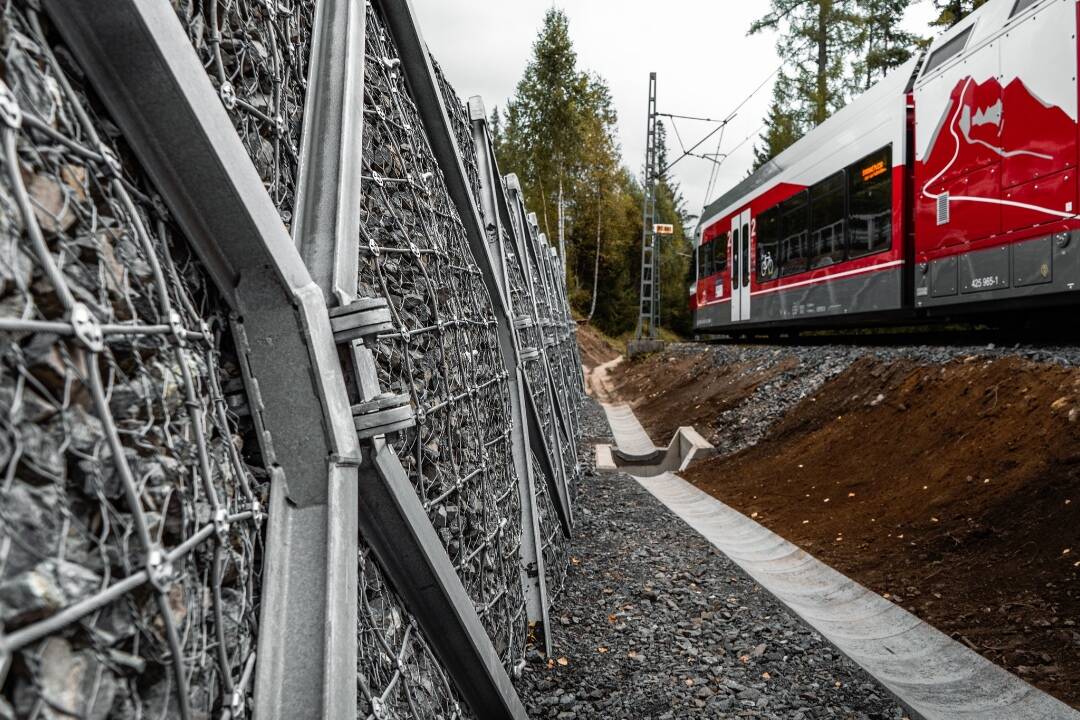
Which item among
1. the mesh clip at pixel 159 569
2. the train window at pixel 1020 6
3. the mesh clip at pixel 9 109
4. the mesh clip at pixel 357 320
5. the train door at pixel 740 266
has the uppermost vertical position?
the train window at pixel 1020 6

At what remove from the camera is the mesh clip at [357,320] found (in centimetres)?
163

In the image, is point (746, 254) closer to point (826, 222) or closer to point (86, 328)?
point (826, 222)

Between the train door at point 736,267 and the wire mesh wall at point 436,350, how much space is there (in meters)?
14.4

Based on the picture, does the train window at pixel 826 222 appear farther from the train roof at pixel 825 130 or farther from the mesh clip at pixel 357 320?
the mesh clip at pixel 357 320

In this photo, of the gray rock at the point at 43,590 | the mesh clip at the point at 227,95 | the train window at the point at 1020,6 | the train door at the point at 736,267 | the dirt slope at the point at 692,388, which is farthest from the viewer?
the train door at the point at 736,267

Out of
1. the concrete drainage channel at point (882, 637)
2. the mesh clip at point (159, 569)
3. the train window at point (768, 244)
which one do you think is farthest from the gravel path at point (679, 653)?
the train window at point (768, 244)

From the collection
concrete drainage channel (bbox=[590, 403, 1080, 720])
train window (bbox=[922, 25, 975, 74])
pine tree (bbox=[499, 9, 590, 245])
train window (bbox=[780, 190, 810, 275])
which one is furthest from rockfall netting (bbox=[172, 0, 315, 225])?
pine tree (bbox=[499, 9, 590, 245])

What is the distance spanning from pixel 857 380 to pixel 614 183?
41630mm

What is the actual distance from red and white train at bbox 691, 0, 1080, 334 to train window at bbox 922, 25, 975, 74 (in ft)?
0.08

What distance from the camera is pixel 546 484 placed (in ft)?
15.6

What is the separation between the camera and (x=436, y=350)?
8.63 ft

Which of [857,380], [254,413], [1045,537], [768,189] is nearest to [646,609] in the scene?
[1045,537]

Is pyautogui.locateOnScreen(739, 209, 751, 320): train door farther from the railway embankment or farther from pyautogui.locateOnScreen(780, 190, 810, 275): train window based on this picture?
the railway embankment

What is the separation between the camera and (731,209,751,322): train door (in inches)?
643
